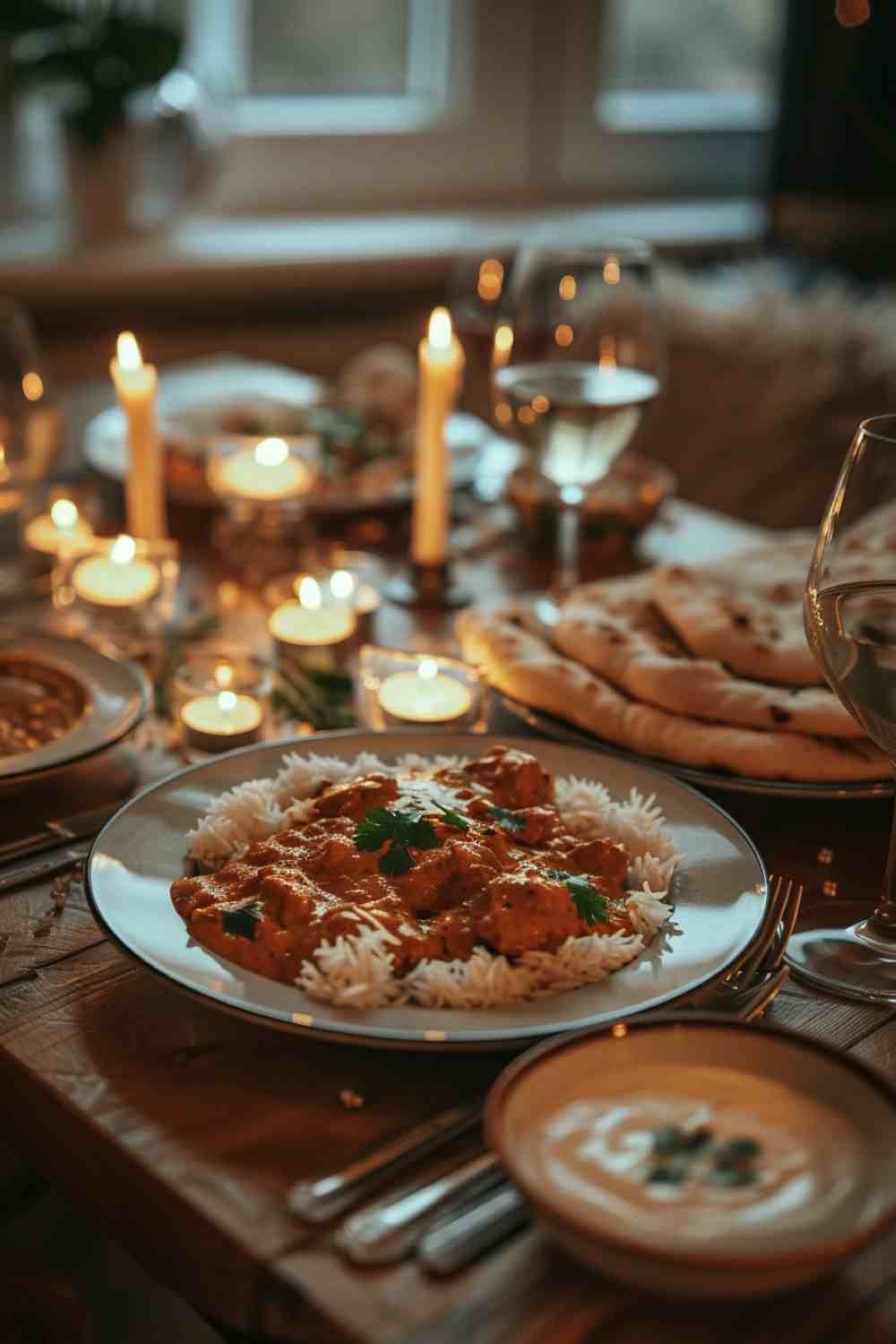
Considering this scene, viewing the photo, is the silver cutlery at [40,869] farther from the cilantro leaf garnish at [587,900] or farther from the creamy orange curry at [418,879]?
the cilantro leaf garnish at [587,900]

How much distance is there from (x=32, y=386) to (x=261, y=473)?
10.6 inches

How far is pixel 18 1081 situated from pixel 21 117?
2.97 m

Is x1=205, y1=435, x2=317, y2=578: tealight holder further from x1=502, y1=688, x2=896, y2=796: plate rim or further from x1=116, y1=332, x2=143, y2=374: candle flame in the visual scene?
x1=502, y1=688, x2=896, y2=796: plate rim

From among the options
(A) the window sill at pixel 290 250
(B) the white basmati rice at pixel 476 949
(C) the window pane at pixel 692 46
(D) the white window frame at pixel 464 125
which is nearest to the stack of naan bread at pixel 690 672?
(B) the white basmati rice at pixel 476 949

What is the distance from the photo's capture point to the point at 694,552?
176cm

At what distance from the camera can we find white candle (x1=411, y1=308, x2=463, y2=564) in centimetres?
164

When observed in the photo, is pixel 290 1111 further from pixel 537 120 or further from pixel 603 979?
pixel 537 120

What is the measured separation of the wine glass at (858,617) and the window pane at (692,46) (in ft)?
11.1

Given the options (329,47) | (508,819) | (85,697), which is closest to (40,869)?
(85,697)

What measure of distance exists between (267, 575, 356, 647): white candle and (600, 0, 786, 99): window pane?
9.78 ft

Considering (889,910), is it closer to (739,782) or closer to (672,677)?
(739,782)

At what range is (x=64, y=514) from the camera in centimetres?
167

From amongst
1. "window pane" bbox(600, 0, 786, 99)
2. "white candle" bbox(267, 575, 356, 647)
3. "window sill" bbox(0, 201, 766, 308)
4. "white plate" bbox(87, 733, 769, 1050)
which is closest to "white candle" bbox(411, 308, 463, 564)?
"white candle" bbox(267, 575, 356, 647)

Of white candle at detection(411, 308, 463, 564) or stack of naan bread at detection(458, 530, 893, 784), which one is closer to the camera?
stack of naan bread at detection(458, 530, 893, 784)
